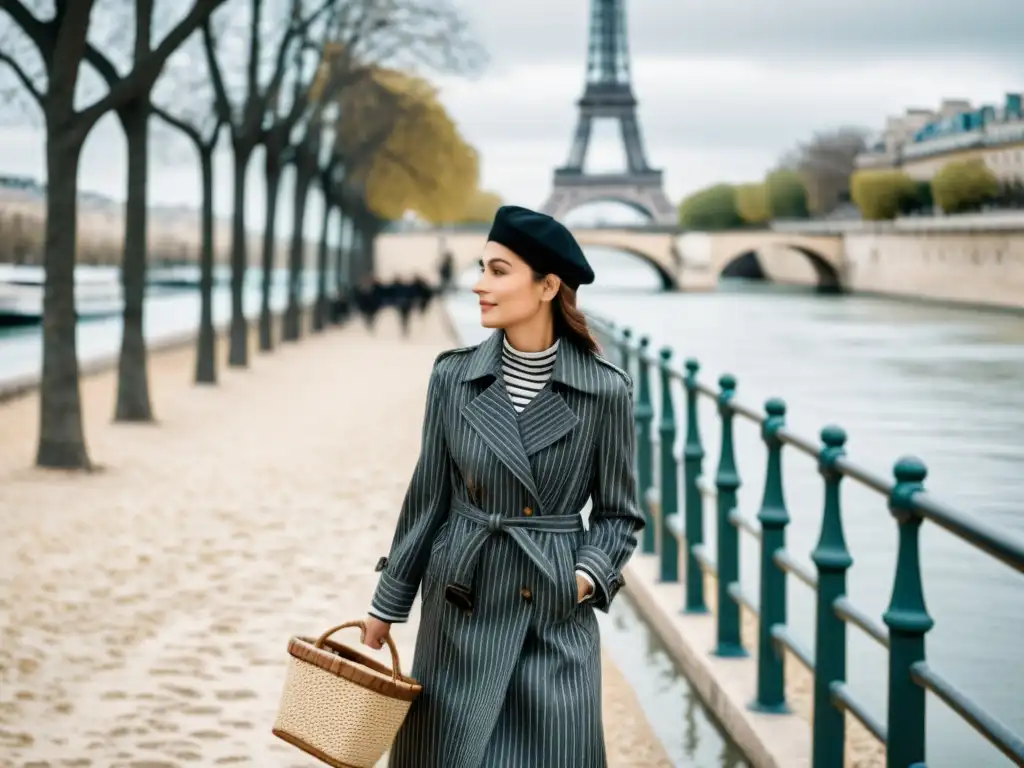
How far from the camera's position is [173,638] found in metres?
7.49

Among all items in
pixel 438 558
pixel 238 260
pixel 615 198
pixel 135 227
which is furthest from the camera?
pixel 615 198

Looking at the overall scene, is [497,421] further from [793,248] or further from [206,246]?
[793,248]

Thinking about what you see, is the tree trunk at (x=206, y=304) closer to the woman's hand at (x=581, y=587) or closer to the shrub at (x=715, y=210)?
the woman's hand at (x=581, y=587)

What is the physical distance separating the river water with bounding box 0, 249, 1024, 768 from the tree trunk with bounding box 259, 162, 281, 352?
293 cm

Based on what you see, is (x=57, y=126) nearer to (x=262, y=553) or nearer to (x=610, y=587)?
(x=262, y=553)

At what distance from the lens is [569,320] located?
3633 millimetres

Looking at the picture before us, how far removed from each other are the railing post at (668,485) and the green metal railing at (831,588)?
54cm

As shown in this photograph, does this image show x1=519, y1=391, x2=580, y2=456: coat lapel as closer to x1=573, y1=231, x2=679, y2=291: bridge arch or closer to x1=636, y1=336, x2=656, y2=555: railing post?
x1=636, y1=336, x2=656, y2=555: railing post

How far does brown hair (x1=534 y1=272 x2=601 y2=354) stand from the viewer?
363 centimetres

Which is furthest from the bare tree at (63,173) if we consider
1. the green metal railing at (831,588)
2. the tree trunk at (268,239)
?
the tree trunk at (268,239)

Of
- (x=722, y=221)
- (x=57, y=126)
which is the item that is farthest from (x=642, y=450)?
(x=722, y=221)

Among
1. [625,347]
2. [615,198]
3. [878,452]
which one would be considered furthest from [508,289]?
[615,198]

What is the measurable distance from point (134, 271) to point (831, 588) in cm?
1285

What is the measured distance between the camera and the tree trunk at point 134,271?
1641cm
